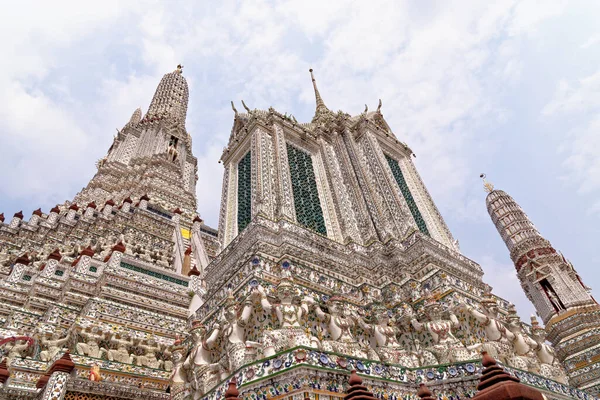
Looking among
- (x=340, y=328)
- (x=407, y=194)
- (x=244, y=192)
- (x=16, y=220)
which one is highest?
(x=16, y=220)

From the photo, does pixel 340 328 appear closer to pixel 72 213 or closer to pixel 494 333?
pixel 494 333

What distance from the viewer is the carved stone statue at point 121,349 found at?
7.80 m

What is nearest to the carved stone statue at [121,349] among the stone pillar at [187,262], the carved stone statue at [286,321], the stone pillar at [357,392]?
the carved stone statue at [286,321]

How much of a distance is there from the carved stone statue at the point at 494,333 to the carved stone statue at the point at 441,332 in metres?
0.25

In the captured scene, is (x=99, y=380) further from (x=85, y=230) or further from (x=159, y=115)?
(x=159, y=115)

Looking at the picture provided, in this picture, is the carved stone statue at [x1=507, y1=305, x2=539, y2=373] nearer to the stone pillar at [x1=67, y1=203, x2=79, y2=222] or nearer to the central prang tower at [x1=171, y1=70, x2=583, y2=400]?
the central prang tower at [x1=171, y1=70, x2=583, y2=400]

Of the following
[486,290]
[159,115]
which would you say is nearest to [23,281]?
[486,290]

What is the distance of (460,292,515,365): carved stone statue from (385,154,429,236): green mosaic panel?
304 centimetres

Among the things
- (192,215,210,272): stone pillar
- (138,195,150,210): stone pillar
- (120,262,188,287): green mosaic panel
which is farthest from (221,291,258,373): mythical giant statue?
(138,195,150,210): stone pillar

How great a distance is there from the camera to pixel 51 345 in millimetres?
7621

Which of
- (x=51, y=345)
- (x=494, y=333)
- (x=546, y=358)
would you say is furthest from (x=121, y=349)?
(x=546, y=358)

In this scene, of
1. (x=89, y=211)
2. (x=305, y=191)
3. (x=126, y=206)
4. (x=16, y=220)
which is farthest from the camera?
(x=126, y=206)

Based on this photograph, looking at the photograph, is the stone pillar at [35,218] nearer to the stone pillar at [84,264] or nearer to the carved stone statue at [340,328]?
the stone pillar at [84,264]

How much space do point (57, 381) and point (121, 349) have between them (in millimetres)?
2600
